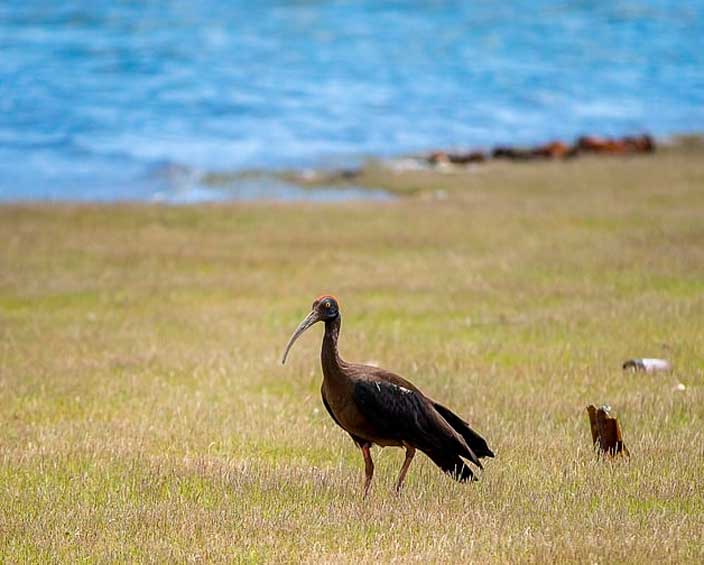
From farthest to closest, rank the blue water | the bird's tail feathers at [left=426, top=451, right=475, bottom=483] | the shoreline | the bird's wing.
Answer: the blue water
the shoreline
the bird's tail feathers at [left=426, top=451, right=475, bottom=483]
the bird's wing

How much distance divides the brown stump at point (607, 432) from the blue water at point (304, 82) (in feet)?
76.5

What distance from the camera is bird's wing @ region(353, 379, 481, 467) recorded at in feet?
29.5

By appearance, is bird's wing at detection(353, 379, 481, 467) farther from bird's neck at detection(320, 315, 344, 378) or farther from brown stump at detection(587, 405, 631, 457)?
brown stump at detection(587, 405, 631, 457)

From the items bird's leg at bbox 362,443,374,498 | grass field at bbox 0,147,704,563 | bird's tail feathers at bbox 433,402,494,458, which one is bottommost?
grass field at bbox 0,147,704,563

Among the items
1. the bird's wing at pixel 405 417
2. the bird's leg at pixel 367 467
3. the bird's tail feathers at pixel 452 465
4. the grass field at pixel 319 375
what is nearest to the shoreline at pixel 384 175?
the grass field at pixel 319 375

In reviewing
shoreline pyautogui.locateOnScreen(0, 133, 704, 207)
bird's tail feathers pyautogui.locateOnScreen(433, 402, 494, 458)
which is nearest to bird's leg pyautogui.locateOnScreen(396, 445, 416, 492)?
bird's tail feathers pyautogui.locateOnScreen(433, 402, 494, 458)

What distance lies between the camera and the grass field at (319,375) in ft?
27.8

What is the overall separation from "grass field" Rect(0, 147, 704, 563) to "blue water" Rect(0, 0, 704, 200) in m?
10.7

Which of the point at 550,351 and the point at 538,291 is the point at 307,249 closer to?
the point at 538,291

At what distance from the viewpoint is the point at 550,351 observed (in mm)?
14453

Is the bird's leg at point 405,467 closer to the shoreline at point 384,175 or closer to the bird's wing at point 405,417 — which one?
the bird's wing at point 405,417

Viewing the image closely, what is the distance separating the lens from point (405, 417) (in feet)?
29.6

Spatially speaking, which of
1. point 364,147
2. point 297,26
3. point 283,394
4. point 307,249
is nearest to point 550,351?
point 283,394

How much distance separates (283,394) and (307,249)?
973cm
